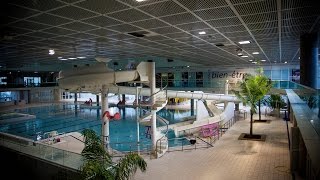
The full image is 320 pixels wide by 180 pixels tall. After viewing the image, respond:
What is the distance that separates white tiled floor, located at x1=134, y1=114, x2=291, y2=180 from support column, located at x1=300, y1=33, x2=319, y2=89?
3.58 meters

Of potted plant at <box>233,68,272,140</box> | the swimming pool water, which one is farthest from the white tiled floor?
the swimming pool water

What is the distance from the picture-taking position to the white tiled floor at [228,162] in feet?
30.9

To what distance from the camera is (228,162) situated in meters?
10.9

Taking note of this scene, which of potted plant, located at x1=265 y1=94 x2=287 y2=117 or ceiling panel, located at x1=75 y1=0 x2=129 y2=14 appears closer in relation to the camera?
ceiling panel, located at x1=75 y1=0 x2=129 y2=14

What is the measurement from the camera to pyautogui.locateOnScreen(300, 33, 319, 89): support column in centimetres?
959

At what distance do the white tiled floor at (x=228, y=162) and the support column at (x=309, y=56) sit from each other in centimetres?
358

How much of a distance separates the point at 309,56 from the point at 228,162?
5250 mm

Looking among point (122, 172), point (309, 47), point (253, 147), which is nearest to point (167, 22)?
point (122, 172)

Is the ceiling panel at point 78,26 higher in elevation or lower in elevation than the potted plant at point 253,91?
higher

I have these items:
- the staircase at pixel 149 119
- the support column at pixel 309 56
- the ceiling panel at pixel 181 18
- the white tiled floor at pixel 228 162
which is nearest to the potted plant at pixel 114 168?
the white tiled floor at pixel 228 162

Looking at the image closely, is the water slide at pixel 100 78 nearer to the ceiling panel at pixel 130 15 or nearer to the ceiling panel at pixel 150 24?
the ceiling panel at pixel 150 24

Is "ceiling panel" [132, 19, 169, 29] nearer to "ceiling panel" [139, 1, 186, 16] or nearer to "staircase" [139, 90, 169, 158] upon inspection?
"ceiling panel" [139, 1, 186, 16]

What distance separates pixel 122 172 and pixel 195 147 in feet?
24.8

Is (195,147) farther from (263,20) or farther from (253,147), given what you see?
(263,20)
